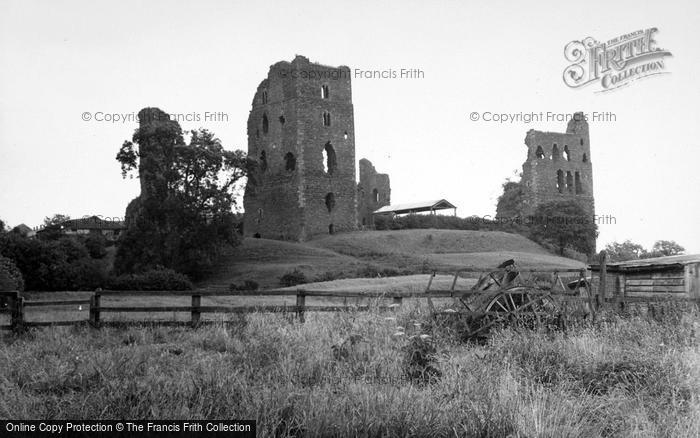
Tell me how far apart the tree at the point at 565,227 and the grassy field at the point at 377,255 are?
8.83ft

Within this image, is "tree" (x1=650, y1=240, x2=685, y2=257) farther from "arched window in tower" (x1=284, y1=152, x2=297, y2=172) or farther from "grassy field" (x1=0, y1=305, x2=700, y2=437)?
"grassy field" (x1=0, y1=305, x2=700, y2=437)

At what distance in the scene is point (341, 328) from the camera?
1302 centimetres

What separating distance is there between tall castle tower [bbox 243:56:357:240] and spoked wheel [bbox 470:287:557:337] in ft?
129

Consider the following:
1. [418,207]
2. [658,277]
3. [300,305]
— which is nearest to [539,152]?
[418,207]

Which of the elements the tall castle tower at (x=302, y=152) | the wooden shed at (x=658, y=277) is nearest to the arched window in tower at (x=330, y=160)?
the tall castle tower at (x=302, y=152)

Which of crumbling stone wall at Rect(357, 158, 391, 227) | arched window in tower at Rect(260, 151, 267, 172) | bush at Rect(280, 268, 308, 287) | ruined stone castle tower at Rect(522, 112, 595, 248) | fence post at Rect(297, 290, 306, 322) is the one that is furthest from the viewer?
crumbling stone wall at Rect(357, 158, 391, 227)

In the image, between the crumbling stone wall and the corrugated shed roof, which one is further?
the crumbling stone wall

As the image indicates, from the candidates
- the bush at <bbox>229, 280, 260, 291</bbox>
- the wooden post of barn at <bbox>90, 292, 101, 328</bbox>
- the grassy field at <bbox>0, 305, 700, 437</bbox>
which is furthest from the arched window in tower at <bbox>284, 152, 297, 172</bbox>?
the grassy field at <bbox>0, 305, 700, 437</bbox>

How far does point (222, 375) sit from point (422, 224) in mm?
52714

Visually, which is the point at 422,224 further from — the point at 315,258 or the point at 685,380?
the point at 685,380

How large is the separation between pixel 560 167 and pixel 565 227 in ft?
52.4

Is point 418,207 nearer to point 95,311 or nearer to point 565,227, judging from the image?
point 565,227

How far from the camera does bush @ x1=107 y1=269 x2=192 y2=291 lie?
32.3 metres

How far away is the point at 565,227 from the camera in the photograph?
58000 millimetres
